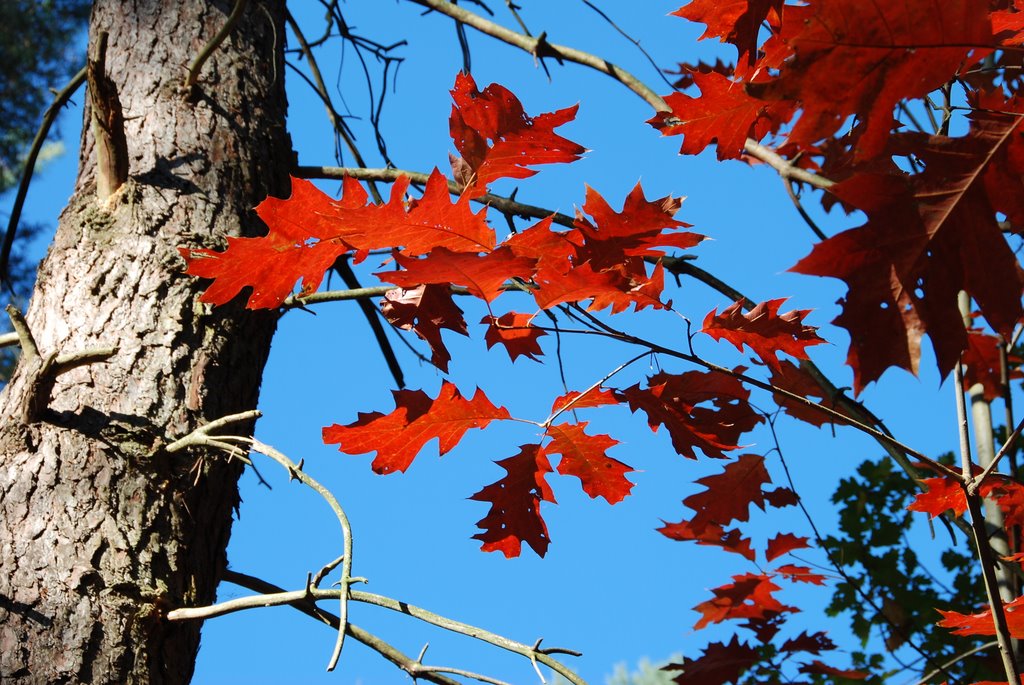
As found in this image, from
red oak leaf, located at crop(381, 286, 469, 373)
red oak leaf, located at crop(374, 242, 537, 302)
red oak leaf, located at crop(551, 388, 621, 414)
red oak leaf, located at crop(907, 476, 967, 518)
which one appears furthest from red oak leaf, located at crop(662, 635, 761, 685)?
red oak leaf, located at crop(374, 242, 537, 302)

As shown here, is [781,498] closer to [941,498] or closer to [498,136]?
[941,498]

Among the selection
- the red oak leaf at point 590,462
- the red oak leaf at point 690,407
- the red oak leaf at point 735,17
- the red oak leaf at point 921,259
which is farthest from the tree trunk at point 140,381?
the red oak leaf at point 921,259

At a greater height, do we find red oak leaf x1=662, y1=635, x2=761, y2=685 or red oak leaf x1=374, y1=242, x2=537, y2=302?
red oak leaf x1=374, y1=242, x2=537, y2=302

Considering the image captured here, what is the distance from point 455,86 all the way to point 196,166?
857 mm

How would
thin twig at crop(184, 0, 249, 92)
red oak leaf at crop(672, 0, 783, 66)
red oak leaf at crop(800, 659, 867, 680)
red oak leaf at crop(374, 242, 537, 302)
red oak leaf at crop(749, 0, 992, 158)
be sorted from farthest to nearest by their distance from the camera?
red oak leaf at crop(800, 659, 867, 680) → thin twig at crop(184, 0, 249, 92) → red oak leaf at crop(672, 0, 783, 66) → red oak leaf at crop(374, 242, 537, 302) → red oak leaf at crop(749, 0, 992, 158)

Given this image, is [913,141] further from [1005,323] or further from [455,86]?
[455,86]

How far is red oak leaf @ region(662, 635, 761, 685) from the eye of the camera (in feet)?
6.72

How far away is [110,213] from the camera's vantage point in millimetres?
1766

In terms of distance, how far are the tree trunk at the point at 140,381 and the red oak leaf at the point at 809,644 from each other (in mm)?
1428

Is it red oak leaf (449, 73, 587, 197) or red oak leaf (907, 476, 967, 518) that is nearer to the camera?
red oak leaf (449, 73, 587, 197)

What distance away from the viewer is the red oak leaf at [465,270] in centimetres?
106

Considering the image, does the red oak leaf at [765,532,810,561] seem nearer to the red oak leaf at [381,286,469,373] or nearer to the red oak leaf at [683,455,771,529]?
the red oak leaf at [683,455,771,529]

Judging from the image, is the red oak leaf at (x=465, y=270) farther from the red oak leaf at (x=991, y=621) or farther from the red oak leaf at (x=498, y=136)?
the red oak leaf at (x=991, y=621)

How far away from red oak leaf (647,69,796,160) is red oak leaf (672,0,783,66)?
0.08 meters
